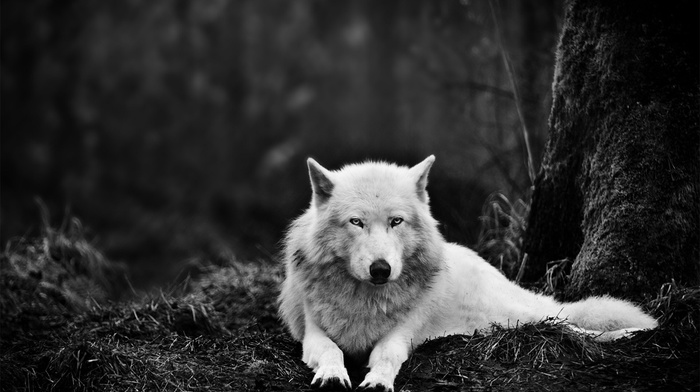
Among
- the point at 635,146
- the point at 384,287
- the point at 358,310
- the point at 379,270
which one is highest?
the point at 635,146

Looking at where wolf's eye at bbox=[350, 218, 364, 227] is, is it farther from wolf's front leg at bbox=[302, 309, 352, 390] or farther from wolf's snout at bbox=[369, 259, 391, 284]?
wolf's front leg at bbox=[302, 309, 352, 390]

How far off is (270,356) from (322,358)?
0.51 metres

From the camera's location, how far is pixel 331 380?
329 cm

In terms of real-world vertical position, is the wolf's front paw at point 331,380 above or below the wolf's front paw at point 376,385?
below

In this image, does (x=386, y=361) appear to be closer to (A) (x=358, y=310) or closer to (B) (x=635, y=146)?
(A) (x=358, y=310)

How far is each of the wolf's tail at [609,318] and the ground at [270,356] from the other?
0.37 feet

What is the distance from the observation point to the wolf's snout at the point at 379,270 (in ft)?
11.5

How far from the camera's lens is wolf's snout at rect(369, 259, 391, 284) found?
3510mm

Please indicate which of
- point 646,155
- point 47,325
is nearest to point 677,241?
point 646,155

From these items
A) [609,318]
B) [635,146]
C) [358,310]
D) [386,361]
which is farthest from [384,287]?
[635,146]

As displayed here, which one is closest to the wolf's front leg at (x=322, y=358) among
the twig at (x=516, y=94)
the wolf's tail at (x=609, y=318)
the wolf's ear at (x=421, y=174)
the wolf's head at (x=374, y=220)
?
the wolf's head at (x=374, y=220)

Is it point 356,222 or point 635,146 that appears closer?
point 356,222

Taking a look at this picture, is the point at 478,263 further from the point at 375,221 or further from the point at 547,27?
the point at 547,27

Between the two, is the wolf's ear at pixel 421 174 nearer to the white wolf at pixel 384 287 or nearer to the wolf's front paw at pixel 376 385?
the white wolf at pixel 384 287
